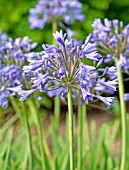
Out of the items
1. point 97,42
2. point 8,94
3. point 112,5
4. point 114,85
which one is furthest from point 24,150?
point 112,5

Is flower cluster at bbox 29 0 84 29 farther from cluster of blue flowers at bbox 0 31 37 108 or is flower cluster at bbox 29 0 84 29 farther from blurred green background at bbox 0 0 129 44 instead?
blurred green background at bbox 0 0 129 44

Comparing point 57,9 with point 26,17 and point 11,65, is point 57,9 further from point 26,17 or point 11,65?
point 26,17

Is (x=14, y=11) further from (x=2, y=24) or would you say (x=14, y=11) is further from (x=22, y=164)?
(x=22, y=164)

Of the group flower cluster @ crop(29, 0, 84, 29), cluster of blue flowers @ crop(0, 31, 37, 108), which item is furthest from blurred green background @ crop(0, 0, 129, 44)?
cluster of blue flowers @ crop(0, 31, 37, 108)

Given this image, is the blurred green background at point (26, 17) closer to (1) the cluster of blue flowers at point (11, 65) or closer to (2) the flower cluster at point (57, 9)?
(2) the flower cluster at point (57, 9)

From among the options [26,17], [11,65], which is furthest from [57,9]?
[26,17]

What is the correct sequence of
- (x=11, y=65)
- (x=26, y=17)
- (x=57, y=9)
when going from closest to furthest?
1. (x=11, y=65)
2. (x=57, y=9)
3. (x=26, y=17)

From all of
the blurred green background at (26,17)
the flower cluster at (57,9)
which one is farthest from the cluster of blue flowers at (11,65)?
the blurred green background at (26,17)
